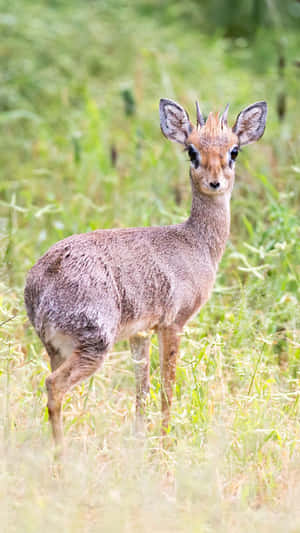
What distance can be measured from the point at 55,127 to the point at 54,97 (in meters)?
0.43

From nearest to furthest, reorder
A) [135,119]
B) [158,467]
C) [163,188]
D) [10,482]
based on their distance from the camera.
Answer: [10,482]
[158,467]
[163,188]
[135,119]

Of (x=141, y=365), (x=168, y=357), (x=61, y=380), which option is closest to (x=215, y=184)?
(x=168, y=357)

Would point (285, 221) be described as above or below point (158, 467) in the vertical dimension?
above

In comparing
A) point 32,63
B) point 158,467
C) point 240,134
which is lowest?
point 158,467

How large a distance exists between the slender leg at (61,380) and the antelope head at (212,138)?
4.26 feet

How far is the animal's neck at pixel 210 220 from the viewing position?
16.4 ft

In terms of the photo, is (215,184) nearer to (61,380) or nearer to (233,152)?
(233,152)

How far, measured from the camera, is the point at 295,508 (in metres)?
3.59

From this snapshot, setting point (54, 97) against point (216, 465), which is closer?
point (216, 465)

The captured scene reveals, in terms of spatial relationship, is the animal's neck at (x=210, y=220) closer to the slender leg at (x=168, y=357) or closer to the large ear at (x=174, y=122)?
the large ear at (x=174, y=122)

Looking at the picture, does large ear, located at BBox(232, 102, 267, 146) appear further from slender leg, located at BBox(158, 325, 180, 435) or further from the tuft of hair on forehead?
slender leg, located at BBox(158, 325, 180, 435)

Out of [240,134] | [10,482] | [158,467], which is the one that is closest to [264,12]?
[240,134]

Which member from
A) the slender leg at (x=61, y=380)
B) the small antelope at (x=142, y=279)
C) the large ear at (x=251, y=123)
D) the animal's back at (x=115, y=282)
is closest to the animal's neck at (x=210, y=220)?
the small antelope at (x=142, y=279)

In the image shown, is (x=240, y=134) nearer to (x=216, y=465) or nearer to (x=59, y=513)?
(x=216, y=465)
